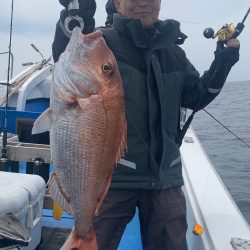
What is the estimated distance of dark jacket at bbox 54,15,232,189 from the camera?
2.34 m

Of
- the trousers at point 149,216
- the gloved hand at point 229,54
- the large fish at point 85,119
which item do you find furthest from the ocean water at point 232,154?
the large fish at point 85,119

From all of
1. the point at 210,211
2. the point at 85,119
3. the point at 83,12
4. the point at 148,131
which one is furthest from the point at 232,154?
the point at 85,119

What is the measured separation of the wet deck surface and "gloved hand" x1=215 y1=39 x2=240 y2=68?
189cm

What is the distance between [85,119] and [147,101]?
28.1 inches

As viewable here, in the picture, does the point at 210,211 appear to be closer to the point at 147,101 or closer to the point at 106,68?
the point at 147,101

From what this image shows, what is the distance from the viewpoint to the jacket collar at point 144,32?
7.65ft

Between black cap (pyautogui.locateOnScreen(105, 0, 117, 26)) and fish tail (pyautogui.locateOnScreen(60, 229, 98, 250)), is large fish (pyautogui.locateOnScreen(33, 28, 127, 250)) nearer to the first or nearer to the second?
fish tail (pyautogui.locateOnScreen(60, 229, 98, 250))

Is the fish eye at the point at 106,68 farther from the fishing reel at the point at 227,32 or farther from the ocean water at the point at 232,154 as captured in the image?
the ocean water at the point at 232,154

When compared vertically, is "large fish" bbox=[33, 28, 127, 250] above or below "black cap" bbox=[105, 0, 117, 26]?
below

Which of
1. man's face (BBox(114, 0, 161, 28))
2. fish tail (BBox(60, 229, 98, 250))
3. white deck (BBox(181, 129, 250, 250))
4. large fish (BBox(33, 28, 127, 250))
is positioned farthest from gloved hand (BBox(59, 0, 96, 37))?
white deck (BBox(181, 129, 250, 250))

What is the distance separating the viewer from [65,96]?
1.69 m

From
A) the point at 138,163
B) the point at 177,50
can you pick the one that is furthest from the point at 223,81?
the point at 138,163

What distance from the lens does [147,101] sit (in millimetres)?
2352

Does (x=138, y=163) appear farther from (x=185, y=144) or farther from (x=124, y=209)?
(x=185, y=144)
